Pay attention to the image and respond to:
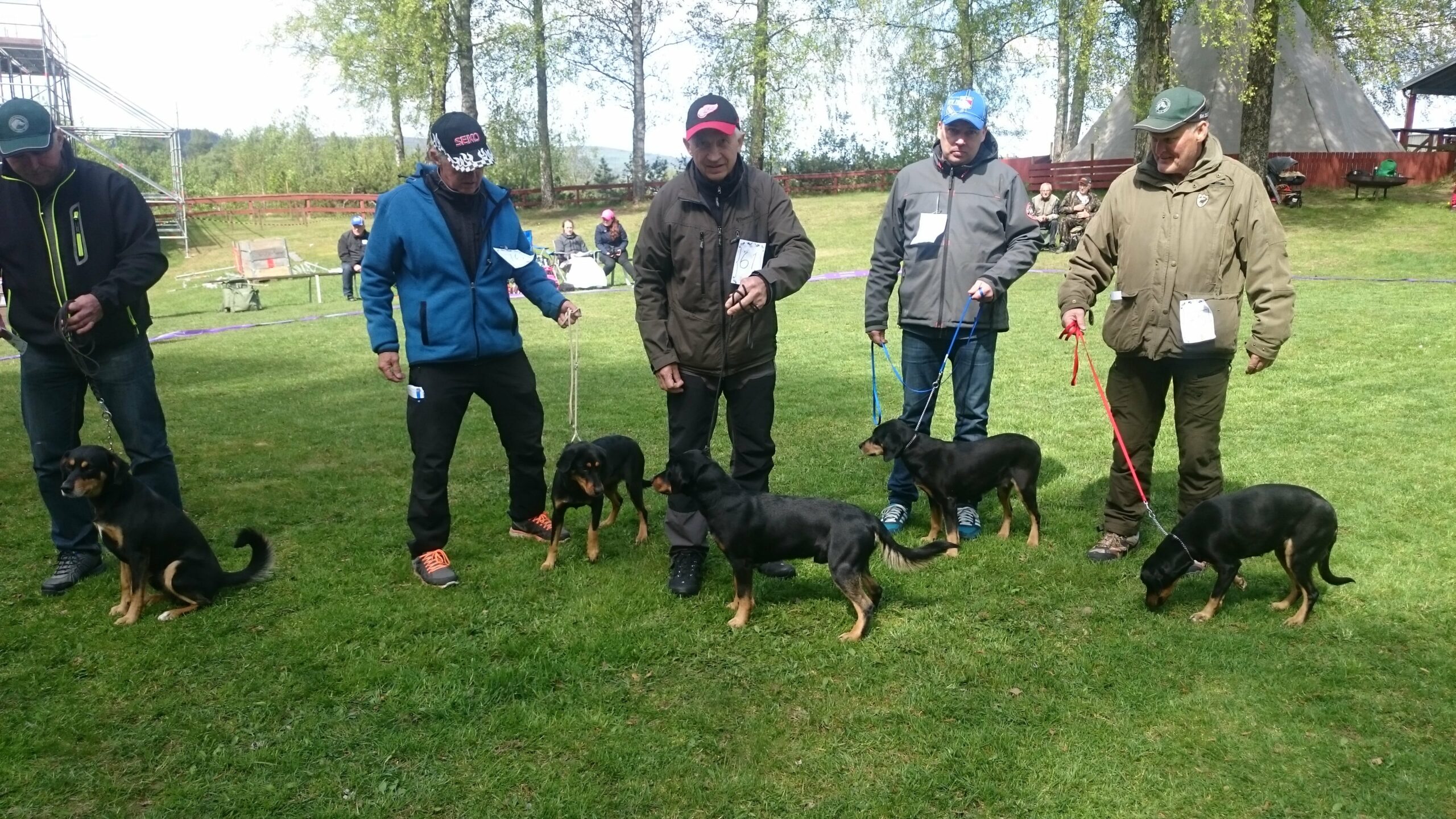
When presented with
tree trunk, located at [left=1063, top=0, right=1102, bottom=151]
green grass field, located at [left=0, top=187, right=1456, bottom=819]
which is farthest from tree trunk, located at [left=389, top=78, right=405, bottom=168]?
green grass field, located at [left=0, top=187, right=1456, bottom=819]

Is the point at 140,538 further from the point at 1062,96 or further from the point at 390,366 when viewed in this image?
the point at 1062,96

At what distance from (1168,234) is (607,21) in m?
32.4

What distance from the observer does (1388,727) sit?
300 cm

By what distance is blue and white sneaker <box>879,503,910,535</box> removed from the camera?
4922 millimetres

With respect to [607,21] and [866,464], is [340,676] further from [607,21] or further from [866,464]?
[607,21]

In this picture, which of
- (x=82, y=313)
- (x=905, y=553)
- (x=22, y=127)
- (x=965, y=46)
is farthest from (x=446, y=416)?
(x=965, y=46)

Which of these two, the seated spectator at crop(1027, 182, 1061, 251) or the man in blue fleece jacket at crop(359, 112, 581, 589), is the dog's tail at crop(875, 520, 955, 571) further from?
the seated spectator at crop(1027, 182, 1061, 251)

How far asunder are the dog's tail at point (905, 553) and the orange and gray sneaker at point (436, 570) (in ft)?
6.19

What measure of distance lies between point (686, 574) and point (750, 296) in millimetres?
1281

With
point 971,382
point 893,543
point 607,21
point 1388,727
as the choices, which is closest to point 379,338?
point 893,543

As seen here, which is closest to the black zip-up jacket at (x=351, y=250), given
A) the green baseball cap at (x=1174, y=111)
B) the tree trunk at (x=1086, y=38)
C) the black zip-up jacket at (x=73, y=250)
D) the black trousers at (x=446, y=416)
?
the tree trunk at (x=1086, y=38)

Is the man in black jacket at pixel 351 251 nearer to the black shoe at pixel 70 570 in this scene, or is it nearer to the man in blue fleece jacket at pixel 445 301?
the black shoe at pixel 70 570

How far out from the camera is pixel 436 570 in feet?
14.0

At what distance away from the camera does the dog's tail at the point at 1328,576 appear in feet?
12.5
